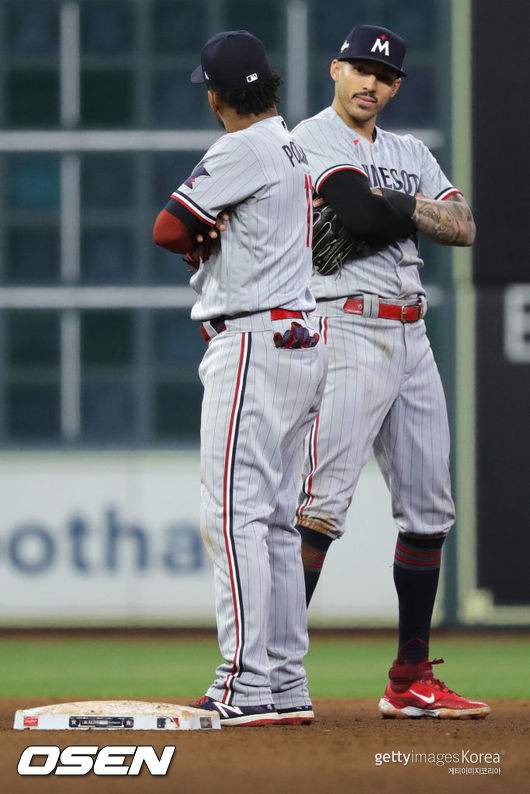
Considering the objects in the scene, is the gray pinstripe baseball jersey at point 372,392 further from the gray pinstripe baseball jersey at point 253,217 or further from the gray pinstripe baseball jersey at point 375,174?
the gray pinstripe baseball jersey at point 253,217

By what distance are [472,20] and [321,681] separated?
404 centimetres

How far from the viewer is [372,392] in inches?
168

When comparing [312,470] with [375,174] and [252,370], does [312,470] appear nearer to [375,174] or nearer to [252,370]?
[252,370]

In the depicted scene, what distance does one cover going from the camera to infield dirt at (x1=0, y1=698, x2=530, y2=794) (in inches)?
125

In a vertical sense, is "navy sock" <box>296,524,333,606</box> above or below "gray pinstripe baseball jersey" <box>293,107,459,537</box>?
below

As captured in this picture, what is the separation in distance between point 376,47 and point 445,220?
51 centimetres

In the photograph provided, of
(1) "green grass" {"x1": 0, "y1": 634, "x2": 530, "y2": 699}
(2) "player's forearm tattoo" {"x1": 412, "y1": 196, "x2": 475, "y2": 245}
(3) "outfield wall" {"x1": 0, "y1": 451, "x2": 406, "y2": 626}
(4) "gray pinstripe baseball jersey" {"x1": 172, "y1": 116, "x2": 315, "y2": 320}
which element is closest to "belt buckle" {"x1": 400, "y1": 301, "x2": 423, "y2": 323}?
(2) "player's forearm tattoo" {"x1": 412, "y1": 196, "x2": 475, "y2": 245}

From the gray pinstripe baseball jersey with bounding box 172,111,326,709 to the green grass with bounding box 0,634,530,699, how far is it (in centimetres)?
174

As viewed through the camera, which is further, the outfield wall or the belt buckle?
the outfield wall

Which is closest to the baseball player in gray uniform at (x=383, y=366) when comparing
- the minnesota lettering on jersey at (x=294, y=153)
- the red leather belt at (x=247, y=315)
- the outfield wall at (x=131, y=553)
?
the minnesota lettering on jersey at (x=294, y=153)

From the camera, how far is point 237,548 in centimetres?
384

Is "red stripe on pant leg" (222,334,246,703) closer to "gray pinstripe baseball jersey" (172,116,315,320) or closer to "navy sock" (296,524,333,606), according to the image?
"gray pinstripe baseball jersey" (172,116,315,320)

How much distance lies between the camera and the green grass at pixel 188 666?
5938 millimetres

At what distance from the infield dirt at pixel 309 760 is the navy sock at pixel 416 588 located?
1.18 ft
